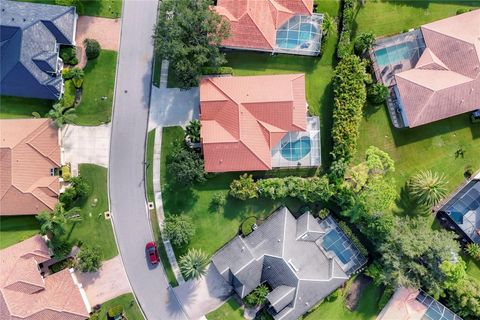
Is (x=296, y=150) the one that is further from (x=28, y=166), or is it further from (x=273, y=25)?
(x=28, y=166)

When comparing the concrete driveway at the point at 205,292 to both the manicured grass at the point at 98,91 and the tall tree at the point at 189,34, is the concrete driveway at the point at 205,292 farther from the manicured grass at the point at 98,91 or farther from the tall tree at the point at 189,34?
the tall tree at the point at 189,34

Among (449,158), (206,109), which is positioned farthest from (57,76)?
(449,158)

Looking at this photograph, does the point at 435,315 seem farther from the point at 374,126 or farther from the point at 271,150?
the point at 271,150

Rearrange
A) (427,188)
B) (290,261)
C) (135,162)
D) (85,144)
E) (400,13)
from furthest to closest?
(400,13), (135,162), (85,144), (427,188), (290,261)

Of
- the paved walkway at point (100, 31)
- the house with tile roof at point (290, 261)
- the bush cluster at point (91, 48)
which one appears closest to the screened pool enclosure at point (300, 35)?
the house with tile roof at point (290, 261)

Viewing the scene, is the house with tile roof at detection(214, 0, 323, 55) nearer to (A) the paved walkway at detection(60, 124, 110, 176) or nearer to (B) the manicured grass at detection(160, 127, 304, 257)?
(B) the manicured grass at detection(160, 127, 304, 257)

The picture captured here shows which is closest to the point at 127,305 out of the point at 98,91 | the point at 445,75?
the point at 98,91
